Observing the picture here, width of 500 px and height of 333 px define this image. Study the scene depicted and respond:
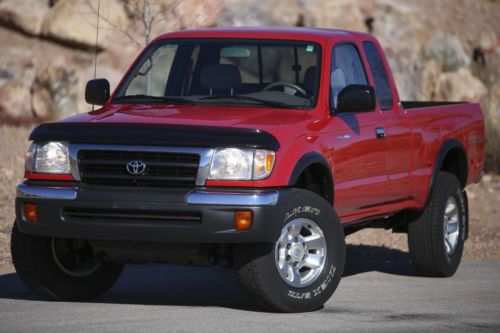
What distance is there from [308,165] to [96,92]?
1.95 metres

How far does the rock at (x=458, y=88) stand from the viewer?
28844mm

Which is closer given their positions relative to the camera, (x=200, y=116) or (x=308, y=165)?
(x=308, y=165)

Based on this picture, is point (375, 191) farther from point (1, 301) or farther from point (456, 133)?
point (1, 301)

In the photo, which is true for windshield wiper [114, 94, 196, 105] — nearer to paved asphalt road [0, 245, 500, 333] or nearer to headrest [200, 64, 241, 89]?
headrest [200, 64, 241, 89]

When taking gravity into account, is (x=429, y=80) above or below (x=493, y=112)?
above

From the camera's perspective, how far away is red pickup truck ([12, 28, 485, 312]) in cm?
805

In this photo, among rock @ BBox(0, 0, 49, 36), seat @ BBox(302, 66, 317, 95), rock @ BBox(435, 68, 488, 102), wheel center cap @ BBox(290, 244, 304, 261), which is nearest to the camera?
wheel center cap @ BBox(290, 244, 304, 261)

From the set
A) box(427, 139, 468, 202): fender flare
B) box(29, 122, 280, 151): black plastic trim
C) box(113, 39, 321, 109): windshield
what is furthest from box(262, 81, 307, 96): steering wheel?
box(427, 139, 468, 202): fender flare

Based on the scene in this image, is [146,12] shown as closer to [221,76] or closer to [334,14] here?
[221,76]

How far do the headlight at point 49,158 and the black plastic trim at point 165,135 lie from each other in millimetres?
57

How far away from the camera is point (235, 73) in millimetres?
9484

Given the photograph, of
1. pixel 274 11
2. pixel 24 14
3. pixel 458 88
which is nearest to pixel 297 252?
pixel 24 14

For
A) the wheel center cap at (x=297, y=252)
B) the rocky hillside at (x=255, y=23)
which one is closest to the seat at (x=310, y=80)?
the wheel center cap at (x=297, y=252)

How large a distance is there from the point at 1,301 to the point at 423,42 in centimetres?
2476
